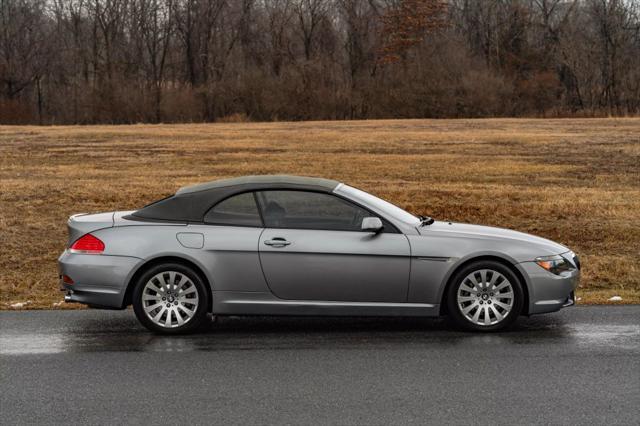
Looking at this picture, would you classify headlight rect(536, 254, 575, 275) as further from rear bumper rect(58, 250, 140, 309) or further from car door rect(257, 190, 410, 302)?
rear bumper rect(58, 250, 140, 309)

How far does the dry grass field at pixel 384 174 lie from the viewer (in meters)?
14.0

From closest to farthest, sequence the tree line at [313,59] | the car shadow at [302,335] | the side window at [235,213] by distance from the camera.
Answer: the car shadow at [302,335]
the side window at [235,213]
the tree line at [313,59]

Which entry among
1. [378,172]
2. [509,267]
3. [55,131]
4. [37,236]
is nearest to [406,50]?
[55,131]

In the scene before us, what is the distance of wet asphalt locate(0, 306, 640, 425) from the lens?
589 centimetres

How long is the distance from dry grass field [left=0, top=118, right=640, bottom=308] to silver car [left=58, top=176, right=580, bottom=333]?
7.18 feet

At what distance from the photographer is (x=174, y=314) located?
317 inches

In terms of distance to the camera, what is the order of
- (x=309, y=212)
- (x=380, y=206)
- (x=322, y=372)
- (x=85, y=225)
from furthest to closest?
(x=380, y=206) → (x=85, y=225) → (x=309, y=212) → (x=322, y=372)

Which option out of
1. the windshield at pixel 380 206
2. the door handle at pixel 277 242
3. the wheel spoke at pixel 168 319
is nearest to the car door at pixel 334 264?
the door handle at pixel 277 242

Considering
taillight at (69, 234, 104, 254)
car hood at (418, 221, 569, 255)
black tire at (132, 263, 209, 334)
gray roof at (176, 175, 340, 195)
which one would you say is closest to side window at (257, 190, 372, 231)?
gray roof at (176, 175, 340, 195)

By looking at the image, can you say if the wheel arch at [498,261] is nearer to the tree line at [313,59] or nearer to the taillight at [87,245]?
the taillight at [87,245]

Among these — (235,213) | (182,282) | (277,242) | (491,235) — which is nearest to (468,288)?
(491,235)

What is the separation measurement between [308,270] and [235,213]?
85 cm

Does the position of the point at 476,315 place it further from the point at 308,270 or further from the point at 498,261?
the point at 308,270

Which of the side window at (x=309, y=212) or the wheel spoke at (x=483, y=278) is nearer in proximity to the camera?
the wheel spoke at (x=483, y=278)
